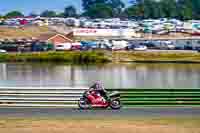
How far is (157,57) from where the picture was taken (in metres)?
102

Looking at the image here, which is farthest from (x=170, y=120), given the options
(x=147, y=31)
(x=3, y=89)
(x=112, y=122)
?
(x=147, y=31)

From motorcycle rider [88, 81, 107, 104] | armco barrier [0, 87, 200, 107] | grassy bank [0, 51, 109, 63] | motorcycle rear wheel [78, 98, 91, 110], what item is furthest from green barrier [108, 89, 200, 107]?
grassy bank [0, 51, 109, 63]

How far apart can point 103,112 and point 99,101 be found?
53.6 inches

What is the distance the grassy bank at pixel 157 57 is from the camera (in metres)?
98.7

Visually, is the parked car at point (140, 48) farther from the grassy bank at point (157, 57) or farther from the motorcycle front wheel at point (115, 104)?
the motorcycle front wheel at point (115, 104)

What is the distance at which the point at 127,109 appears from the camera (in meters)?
27.0

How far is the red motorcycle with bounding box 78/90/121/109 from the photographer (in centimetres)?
2708

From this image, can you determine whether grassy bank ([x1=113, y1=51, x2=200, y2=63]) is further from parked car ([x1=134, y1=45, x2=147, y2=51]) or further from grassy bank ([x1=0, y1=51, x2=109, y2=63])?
parked car ([x1=134, y1=45, x2=147, y2=51])

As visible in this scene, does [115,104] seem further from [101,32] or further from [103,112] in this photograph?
[101,32]

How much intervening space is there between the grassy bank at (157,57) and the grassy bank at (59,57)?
116 inches

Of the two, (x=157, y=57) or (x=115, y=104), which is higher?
(x=115, y=104)

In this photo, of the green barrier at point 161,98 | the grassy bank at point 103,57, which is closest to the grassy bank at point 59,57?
the grassy bank at point 103,57

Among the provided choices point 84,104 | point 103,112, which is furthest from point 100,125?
point 84,104

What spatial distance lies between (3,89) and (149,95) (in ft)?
18.9
